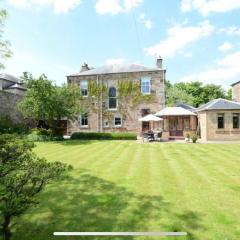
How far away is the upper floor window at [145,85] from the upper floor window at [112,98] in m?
3.92

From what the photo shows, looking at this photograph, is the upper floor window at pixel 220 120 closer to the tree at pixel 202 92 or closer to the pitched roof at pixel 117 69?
the pitched roof at pixel 117 69

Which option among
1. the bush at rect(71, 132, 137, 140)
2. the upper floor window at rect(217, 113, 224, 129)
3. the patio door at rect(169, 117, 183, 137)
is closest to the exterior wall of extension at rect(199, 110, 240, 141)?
the upper floor window at rect(217, 113, 224, 129)

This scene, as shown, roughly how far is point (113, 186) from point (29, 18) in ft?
45.7

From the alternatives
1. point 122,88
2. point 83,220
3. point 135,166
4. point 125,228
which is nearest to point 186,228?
point 125,228

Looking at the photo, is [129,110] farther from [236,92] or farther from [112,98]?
[236,92]

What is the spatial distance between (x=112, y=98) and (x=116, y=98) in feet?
2.01

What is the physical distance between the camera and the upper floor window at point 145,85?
35469mm

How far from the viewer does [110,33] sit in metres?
20.3

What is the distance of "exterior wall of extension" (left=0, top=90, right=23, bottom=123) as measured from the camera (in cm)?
2980

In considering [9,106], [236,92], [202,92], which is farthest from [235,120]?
[202,92]

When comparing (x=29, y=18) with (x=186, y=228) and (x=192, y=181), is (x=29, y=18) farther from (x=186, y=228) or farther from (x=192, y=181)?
(x=186, y=228)

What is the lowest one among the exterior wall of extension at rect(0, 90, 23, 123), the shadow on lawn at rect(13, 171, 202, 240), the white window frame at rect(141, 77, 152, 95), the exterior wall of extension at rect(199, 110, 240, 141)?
the shadow on lawn at rect(13, 171, 202, 240)

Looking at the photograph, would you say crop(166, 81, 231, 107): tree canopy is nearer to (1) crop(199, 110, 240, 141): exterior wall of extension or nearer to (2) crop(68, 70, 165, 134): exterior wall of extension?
(2) crop(68, 70, 165, 134): exterior wall of extension

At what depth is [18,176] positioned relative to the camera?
16.8ft
